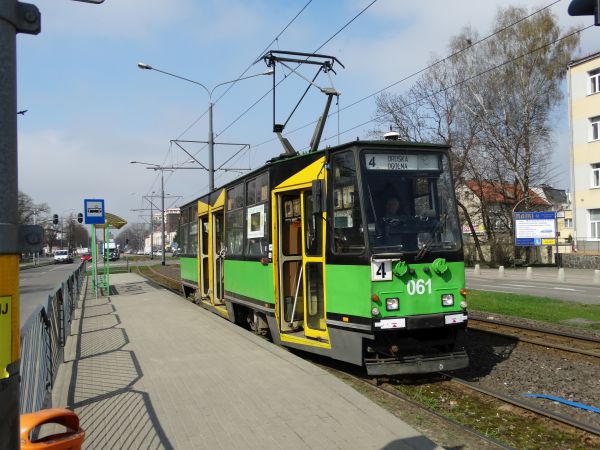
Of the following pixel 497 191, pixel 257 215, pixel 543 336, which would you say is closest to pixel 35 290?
pixel 257 215

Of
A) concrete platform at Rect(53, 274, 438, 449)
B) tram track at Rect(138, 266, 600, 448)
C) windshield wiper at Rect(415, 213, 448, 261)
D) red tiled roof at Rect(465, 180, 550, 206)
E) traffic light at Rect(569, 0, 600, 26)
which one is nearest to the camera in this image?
traffic light at Rect(569, 0, 600, 26)

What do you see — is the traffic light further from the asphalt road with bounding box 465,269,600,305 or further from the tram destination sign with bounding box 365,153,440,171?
the asphalt road with bounding box 465,269,600,305

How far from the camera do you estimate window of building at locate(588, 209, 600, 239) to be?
37.1 m

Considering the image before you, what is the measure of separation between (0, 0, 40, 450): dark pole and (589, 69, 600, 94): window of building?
41847 mm

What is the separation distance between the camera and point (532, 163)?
3812 centimetres

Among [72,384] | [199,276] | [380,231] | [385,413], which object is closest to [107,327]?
[199,276]

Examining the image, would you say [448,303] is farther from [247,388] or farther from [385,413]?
[247,388]

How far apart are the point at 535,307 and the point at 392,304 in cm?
982

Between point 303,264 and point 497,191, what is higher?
point 497,191

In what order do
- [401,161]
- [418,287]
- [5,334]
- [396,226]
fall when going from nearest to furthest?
[5,334] < [418,287] < [396,226] < [401,161]

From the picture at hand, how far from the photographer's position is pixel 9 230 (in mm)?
1759

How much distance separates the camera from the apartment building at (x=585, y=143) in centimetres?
3691

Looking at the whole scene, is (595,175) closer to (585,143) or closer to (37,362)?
(585,143)

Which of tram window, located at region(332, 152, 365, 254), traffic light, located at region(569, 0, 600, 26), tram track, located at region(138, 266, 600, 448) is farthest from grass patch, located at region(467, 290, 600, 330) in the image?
traffic light, located at region(569, 0, 600, 26)
